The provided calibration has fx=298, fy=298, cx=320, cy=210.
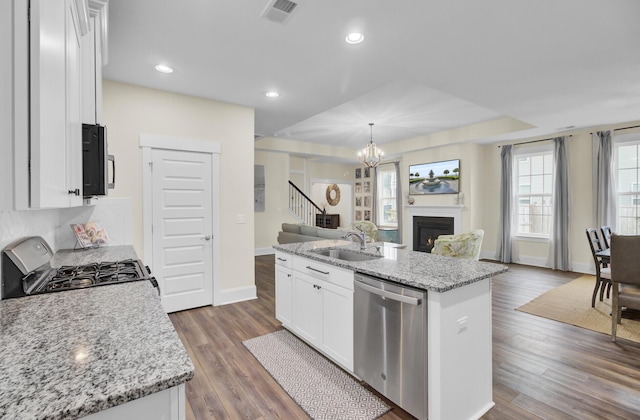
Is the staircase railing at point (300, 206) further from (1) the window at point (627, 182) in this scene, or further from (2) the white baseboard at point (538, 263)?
(1) the window at point (627, 182)

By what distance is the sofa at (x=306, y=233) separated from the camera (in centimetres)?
527

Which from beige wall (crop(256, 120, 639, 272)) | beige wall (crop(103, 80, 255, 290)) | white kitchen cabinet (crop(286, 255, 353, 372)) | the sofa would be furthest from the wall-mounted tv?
white kitchen cabinet (crop(286, 255, 353, 372))

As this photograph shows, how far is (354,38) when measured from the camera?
2473mm

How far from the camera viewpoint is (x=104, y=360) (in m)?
0.84

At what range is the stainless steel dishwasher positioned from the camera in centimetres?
175

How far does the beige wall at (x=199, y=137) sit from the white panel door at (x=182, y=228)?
0.18 meters

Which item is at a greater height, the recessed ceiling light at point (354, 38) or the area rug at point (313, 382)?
the recessed ceiling light at point (354, 38)

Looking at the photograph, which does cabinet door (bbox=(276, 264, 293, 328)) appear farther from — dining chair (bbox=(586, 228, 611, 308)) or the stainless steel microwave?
→ dining chair (bbox=(586, 228, 611, 308))

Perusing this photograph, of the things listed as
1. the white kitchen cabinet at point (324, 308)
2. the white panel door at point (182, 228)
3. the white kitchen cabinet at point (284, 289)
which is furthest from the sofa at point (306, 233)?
the white kitchen cabinet at point (324, 308)

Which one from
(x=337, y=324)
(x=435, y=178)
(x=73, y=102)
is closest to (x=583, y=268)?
(x=435, y=178)

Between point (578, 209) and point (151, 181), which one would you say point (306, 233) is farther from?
point (578, 209)

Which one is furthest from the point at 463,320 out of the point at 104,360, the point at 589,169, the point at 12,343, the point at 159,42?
the point at 589,169

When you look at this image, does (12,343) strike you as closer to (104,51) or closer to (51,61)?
(51,61)

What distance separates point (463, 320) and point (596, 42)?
2745mm
